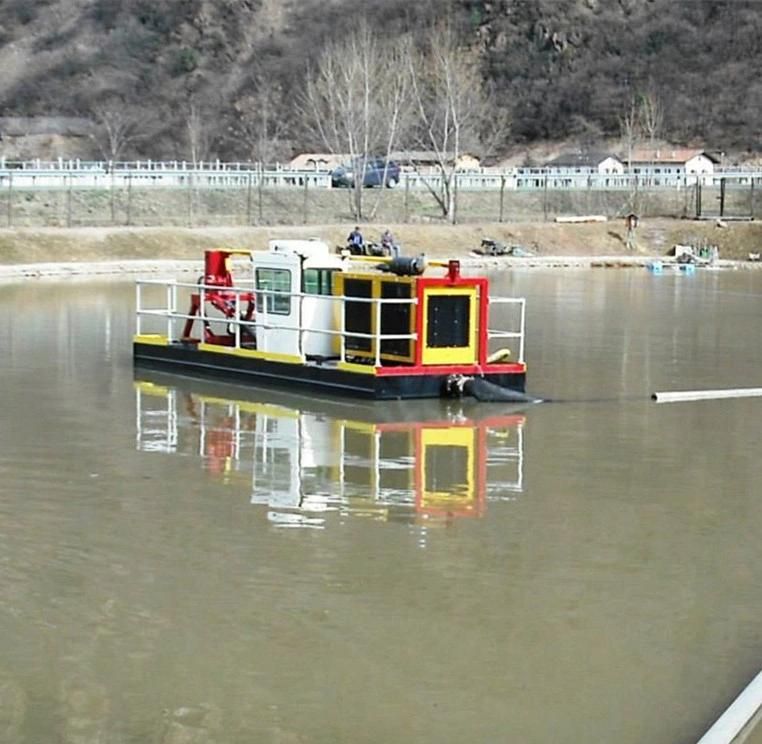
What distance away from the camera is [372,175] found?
7625cm

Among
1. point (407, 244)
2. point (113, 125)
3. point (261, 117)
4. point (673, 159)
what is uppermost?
point (261, 117)

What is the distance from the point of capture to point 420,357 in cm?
2223

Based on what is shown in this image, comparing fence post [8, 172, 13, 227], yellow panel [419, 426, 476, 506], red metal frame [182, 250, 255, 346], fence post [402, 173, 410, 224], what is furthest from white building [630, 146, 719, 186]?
yellow panel [419, 426, 476, 506]

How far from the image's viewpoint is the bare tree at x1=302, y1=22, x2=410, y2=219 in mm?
71706

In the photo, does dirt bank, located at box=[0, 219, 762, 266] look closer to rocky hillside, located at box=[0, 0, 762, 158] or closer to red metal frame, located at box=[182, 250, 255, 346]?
red metal frame, located at box=[182, 250, 255, 346]

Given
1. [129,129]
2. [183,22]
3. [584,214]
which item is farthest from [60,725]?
[183,22]

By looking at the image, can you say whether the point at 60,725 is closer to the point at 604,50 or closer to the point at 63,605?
the point at 63,605

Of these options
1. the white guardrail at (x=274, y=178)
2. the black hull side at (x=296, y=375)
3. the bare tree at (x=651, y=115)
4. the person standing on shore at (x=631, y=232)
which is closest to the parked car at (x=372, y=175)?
the white guardrail at (x=274, y=178)

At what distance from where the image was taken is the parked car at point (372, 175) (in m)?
73.5

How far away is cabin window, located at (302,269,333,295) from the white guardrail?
40.2 m

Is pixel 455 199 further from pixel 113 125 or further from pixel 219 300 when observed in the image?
pixel 113 125

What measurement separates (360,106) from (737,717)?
7267 centimetres

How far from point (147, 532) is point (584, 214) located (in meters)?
65.3

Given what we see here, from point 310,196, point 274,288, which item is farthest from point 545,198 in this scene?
point 274,288
